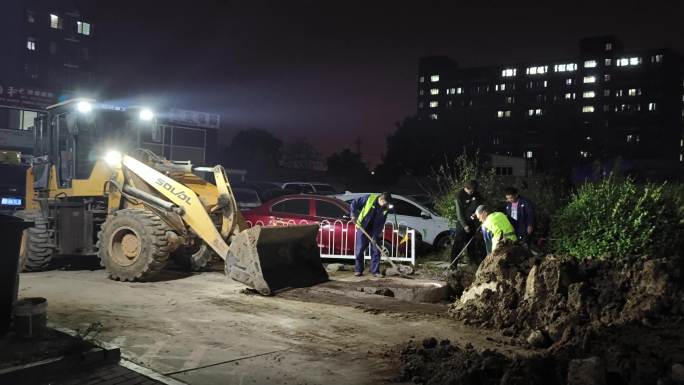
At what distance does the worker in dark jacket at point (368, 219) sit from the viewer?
1118cm

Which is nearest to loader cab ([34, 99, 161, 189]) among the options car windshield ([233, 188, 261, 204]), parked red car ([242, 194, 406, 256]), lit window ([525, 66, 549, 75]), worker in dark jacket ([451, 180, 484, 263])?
parked red car ([242, 194, 406, 256])

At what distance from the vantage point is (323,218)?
1289cm

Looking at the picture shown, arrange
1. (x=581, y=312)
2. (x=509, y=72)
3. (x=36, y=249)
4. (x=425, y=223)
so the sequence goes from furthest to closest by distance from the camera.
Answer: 1. (x=509, y=72)
2. (x=425, y=223)
3. (x=36, y=249)
4. (x=581, y=312)

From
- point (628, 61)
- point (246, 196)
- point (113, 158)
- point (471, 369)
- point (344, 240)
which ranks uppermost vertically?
point (628, 61)

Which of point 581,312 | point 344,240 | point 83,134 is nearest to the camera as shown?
point 581,312

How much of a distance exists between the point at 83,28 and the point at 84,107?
72742mm

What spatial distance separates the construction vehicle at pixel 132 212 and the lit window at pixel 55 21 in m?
68.8

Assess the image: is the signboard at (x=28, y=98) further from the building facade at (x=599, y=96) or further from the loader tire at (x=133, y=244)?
the building facade at (x=599, y=96)

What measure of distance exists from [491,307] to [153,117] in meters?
7.31

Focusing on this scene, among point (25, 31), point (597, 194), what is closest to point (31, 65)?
point (25, 31)

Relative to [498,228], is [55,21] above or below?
above

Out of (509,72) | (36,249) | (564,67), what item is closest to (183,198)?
(36,249)

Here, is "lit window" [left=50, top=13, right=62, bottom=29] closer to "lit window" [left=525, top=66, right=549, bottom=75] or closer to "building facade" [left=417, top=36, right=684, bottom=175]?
"building facade" [left=417, top=36, right=684, bottom=175]

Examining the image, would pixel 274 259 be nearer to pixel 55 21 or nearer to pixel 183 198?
pixel 183 198
